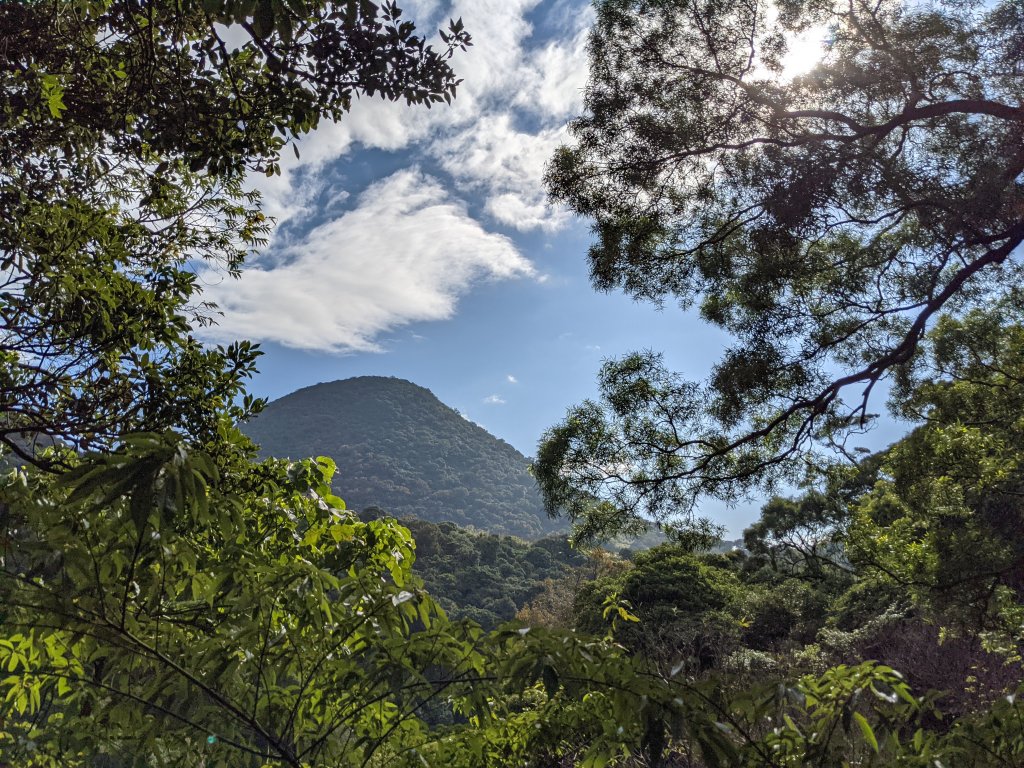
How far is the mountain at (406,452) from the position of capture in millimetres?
74625

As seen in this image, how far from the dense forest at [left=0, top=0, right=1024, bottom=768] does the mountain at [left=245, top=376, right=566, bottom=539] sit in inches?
2418

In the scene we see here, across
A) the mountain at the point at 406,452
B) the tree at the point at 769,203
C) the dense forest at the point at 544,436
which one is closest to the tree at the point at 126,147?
the dense forest at the point at 544,436

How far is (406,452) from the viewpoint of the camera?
3595 inches

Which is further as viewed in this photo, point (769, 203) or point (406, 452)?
point (406, 452)

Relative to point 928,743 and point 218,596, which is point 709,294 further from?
point 218,596

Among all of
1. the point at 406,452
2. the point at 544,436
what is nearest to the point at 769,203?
the point at 544,436

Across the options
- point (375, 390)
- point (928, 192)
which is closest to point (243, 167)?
point (928, 192)

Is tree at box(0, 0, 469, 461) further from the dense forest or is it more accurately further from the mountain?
the mountain

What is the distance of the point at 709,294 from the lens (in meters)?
5.38

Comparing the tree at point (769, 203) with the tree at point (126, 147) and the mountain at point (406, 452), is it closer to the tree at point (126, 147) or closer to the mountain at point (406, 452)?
the tree at point (126, 147)

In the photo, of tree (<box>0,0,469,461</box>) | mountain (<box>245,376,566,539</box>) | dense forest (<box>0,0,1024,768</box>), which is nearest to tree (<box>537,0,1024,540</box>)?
dense forest (<box>0,0,1024,768</box>)

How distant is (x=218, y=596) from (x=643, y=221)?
4495 millimetres

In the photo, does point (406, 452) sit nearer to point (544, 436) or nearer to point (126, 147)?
point (544, 436)

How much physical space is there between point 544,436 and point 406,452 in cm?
8868
